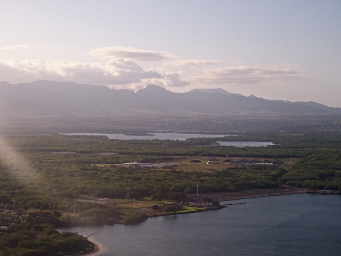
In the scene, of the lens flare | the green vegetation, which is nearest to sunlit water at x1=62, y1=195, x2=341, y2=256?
the green vegetation

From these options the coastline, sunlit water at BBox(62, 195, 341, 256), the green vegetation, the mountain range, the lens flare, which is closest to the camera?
the coastline

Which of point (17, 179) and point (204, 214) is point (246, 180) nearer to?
point (204, 214)

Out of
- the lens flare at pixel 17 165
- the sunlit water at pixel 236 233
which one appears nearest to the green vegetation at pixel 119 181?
the lens flare at pixel 17 165

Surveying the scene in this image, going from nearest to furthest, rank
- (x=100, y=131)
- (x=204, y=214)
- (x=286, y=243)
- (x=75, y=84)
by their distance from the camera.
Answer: (x=286, y=243) → (x=204, y=214) → (x=100, y=131) → (x=75, y=84)

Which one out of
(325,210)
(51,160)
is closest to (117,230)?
(325,210)

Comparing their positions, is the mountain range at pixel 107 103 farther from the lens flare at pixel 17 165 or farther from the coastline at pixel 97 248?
the coastline at pixel 97 248

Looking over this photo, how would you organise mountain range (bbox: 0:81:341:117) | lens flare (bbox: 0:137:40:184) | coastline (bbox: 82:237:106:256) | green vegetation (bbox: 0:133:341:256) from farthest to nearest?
mountain range (bbox: 0:81:341:117) < lens flare (bbox: 0:137:40:184) < green vegetation (bbox: 0:133:341:256) < coastline (bbox: 82:237:106:256)

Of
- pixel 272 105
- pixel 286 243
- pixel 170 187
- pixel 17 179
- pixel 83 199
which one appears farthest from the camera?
pixel 272 105

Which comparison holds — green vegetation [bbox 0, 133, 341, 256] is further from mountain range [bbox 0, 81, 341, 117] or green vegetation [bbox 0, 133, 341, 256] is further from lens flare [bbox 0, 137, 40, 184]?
mountain range [bbox 0, 81, 341, 117]
